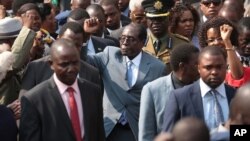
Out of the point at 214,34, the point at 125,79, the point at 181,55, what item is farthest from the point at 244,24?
the point at 181,55

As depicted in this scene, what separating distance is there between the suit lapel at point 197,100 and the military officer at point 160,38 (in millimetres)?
2332

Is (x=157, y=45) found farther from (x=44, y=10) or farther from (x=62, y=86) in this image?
(x=62, y=86)

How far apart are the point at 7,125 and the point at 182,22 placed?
15.1 feet

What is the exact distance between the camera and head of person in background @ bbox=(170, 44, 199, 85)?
324 inches

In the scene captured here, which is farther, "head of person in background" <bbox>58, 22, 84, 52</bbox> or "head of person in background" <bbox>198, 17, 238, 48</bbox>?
"head of person in background" <bbox>198, 17, 238, 48</bbox>

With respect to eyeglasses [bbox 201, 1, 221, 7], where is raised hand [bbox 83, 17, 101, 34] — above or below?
above

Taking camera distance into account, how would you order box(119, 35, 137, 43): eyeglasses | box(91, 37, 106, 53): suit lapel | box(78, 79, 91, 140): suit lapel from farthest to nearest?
box(91, 37, 106, 53): suit lapel → box(119, 35, 137, 43): eyeglasses → box(78, 79, 91, 140): suit lapel

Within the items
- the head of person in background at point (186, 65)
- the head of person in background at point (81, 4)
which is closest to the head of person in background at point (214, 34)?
the head of person in background at point (186, 65)

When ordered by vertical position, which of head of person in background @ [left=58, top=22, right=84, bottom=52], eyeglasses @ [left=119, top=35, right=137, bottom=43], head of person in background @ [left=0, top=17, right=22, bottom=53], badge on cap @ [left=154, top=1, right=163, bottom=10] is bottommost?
eyeglasses @ [left=119, top=35, right=137, bottom=43]

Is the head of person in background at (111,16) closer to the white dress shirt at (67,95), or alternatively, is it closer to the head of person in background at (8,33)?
the head of person in background at (8,33)

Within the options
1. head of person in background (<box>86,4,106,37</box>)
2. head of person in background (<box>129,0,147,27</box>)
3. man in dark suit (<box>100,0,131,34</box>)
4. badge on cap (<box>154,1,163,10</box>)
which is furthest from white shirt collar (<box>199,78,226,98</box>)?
man in dark suit (<box>100,0,131,34</box>)

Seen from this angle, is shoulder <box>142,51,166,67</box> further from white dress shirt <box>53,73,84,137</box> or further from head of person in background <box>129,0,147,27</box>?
head of person in background <box>129,0,147,27</box>

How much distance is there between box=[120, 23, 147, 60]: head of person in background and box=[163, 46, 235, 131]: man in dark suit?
168 cm

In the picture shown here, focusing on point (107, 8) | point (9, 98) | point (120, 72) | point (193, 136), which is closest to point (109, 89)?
point (120, 72)
